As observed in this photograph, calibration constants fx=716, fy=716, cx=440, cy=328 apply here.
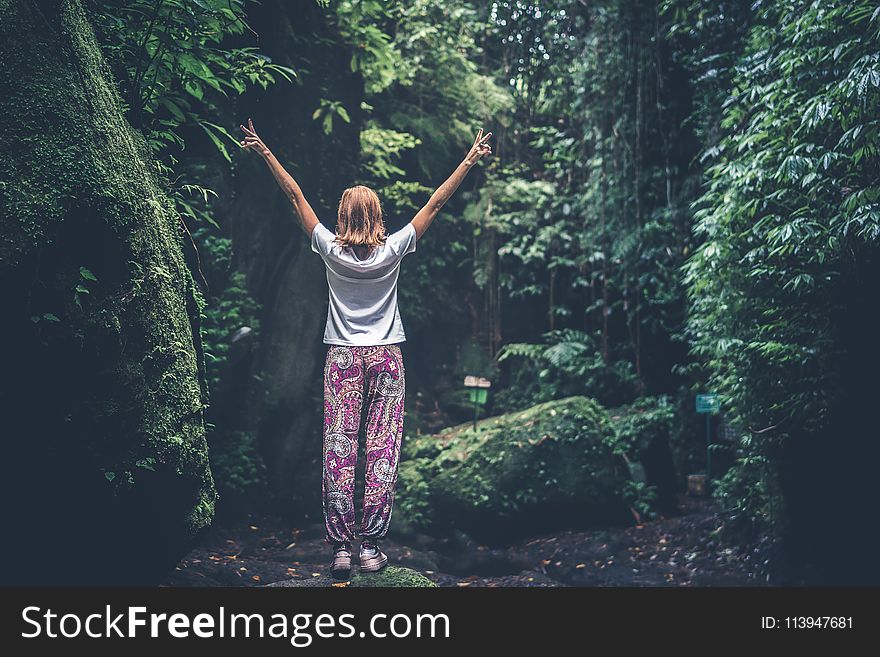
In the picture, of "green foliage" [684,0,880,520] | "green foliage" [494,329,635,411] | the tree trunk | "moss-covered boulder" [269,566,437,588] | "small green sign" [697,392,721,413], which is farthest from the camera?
"green foliage" [494,329,635,411]

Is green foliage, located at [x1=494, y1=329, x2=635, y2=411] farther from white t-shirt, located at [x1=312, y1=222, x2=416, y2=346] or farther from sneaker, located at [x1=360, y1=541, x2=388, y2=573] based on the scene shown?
sneaker, located at [x1=360, y1=541, x2=388, y2=573]

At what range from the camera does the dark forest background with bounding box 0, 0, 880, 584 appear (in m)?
3.40

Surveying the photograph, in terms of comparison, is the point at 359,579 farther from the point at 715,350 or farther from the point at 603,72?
the point at 603,72

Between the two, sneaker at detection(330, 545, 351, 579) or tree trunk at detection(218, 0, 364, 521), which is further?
tree trunk at detection(218, 0, 364, 521)

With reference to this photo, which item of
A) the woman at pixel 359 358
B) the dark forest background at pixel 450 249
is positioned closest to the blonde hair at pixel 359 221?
the woman at pixel 359 358

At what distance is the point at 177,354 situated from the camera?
151 inches

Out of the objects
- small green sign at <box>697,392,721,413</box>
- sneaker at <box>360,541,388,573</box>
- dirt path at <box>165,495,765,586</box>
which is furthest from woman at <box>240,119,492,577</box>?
small green sign at <box>697,392,721,413</box>

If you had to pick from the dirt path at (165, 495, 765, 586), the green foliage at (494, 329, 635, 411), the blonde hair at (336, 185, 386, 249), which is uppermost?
the blonde hair at (336, 185, 386, 249)

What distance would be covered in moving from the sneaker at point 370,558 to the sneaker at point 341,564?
108mm

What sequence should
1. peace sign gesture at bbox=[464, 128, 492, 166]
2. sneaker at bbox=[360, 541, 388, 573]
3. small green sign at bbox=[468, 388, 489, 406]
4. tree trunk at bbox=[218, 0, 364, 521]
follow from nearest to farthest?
sneaker at bbox=[360, 541, 388, 573]
peace sign gesture at bbox=[464, 128, 492, 166]
tree trunk at bbox=[218, 0, 364, 521]
small green sign at bbox=[468, 388, 489, 406]

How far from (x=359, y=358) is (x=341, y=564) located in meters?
1.20

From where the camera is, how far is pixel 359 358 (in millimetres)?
4309

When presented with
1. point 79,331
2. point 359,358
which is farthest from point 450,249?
A: point 79,331

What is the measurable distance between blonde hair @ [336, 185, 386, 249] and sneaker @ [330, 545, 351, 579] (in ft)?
5.95
